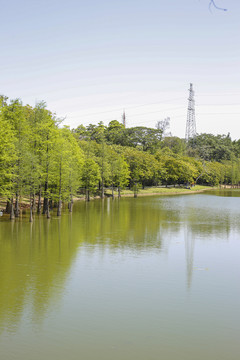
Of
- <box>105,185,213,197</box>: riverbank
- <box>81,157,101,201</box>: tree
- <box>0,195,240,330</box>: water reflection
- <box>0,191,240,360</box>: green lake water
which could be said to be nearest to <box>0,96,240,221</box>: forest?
<box>81,157,101,201</box>: tree

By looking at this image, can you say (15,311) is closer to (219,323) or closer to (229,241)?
(219,323)

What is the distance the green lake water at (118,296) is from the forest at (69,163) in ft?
30.5

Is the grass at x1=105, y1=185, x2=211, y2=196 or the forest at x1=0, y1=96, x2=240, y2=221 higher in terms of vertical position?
the forest at x1=0, y1=96, x2=240, y2=221

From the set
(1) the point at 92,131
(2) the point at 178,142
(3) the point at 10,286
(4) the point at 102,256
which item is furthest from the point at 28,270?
(2) the point at 178,142

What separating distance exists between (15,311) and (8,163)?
31.5 m

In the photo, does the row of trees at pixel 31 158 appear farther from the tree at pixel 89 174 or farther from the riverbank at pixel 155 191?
the riverbank at pixel 155 191

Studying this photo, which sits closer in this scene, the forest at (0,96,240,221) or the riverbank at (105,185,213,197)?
the forest at (0,96,240,221)

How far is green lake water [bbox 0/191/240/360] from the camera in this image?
1658cm

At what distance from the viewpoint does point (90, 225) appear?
170ft

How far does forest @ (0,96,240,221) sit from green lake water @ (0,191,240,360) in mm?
9306

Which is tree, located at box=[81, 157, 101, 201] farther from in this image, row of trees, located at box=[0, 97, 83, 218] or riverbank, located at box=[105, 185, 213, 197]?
row of trees, located at box=[0, 97, 83, 218]

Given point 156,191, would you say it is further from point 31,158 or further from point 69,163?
point 31,158

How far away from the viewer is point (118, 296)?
22.9 meters

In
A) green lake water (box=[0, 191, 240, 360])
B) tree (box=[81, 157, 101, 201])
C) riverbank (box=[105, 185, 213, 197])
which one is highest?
tree (box=[81, 157, 101, 201])
